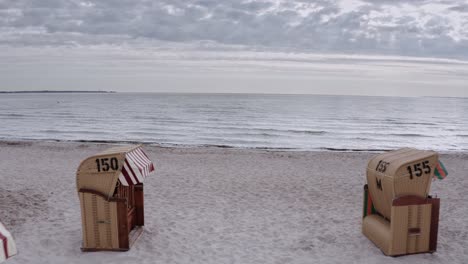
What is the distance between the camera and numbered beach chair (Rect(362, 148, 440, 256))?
583cm

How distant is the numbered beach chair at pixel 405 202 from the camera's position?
5.83 metres

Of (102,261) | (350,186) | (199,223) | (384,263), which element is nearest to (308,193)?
(350,186)

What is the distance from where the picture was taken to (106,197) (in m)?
6.18

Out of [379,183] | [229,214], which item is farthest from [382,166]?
[229,214]

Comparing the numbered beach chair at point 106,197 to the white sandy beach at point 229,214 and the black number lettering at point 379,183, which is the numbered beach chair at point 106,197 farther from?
the black number lettering at point 379,183

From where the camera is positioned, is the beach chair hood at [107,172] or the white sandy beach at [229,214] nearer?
the beach chair hood at [107,172]

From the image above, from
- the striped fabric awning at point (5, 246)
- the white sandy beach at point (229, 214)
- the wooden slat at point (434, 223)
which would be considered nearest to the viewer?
the striped fabric awning at point (5, 246)

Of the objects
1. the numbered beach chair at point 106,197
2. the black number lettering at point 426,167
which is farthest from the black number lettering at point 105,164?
the black number lettering at point 426,167

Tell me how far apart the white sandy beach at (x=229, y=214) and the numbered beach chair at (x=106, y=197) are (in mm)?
247

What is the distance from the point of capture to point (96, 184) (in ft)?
20.3

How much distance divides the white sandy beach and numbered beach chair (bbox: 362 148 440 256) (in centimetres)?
23

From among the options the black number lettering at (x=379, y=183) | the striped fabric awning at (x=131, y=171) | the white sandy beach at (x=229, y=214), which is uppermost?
the striped fabric awning at (x=131, y=171)

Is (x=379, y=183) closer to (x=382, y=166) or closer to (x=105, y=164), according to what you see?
(x=382, y=166)

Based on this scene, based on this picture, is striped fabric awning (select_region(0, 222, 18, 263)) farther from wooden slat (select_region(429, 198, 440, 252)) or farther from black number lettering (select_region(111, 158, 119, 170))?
wooden slat (select_region(429, 198, 440, 252))
